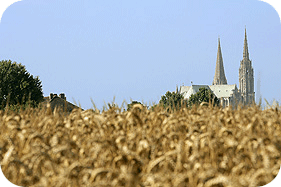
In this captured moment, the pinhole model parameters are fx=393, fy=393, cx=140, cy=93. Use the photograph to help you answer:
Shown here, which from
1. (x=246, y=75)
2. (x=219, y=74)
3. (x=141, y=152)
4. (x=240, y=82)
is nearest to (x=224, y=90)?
(x=240, y=82)

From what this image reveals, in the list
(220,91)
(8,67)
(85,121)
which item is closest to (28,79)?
(8,67)

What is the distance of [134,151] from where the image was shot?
16.3 ft

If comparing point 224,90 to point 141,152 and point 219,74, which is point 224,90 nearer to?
point 219,74

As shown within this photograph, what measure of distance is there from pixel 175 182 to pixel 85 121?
2924 mm

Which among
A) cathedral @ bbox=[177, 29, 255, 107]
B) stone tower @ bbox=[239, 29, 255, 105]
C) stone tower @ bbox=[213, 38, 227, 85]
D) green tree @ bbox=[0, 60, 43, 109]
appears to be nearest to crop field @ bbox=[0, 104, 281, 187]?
green tree @ bbox=[0, 60, 43, 109]

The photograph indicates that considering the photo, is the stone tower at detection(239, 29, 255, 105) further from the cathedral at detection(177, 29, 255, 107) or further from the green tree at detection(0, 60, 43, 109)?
the green tree at detection(0, 60, 43, 109)

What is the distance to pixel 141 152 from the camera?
4.86 meters

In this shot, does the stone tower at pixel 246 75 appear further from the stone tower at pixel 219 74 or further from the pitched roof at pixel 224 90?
the stone tower at pixel 219 74

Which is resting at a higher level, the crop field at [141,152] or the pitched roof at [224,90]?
the pitched roof at [224,90]

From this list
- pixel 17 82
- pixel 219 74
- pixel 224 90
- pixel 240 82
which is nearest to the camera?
pixel 17 82

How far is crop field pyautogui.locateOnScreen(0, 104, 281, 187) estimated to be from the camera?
13.6 ft

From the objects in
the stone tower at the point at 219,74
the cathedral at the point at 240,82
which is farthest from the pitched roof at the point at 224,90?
the stone tower at the point at 219,74

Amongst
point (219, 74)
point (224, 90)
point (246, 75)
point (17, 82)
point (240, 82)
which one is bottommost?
point (17, 82)

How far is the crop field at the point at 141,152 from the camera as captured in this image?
415cm
